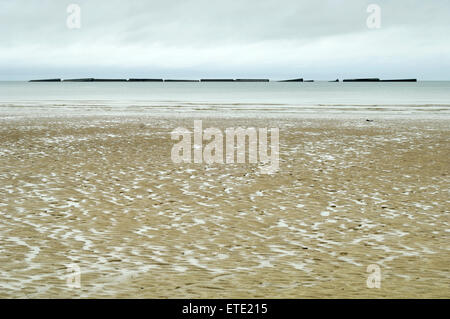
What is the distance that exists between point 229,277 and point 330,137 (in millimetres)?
19068

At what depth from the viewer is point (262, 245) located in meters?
8.88

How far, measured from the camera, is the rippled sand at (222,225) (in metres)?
7.18

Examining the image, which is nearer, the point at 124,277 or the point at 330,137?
the point at 124,277

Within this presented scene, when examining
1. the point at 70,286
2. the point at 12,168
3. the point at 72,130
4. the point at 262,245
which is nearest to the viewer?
the point at 70,286

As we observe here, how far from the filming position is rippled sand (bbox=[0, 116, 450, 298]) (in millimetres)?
7184

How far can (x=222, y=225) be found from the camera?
10.0 meters

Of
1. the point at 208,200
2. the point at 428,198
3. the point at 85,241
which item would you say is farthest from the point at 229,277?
the point at 428,198

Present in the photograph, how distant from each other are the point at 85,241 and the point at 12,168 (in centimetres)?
815

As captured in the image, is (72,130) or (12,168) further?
(72,130)
